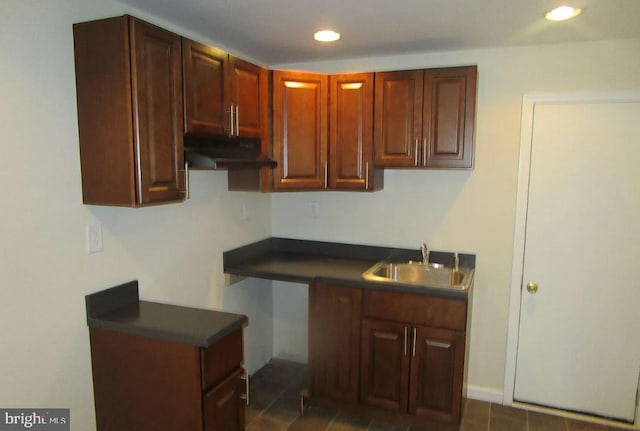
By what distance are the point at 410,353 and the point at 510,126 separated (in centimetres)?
158

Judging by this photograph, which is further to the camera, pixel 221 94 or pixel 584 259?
pixel 584 259

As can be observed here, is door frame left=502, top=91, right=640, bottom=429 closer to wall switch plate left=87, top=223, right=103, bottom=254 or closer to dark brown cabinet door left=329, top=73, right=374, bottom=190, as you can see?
dark brown cabinet door left=329, top=73, right=374, bottom=190

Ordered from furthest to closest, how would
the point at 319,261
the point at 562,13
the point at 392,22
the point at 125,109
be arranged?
the point at 319,261
the point at 392,22
the point at 562,13
the point at 125,109

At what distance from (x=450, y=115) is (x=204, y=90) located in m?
1.48

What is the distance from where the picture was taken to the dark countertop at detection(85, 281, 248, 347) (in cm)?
179

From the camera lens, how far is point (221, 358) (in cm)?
187

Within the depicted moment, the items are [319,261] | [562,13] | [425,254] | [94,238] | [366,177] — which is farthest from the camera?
[319,261]

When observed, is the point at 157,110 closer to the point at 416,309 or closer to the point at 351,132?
the point at 351,132

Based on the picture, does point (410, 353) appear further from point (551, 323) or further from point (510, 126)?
point (510, 126)

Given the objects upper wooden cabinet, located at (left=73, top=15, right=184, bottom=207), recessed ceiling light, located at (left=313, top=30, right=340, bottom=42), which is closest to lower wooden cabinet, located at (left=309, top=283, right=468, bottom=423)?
upper wooden cabinet, located at (left=73, top=15, right=184, bottom=207)

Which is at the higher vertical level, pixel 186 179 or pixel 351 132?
pixel 351 132

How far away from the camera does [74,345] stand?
6.24 feet

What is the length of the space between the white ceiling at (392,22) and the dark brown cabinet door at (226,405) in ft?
5.74

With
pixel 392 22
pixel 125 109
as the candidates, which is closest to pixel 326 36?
pixel 392 22
